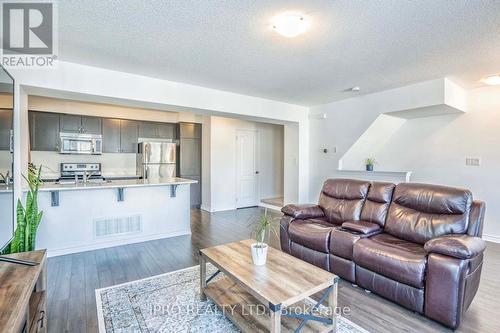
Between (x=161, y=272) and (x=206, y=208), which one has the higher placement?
(x=206, y=208)

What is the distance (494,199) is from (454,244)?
3.08m

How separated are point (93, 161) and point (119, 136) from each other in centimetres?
81

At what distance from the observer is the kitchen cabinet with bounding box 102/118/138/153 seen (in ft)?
19.6

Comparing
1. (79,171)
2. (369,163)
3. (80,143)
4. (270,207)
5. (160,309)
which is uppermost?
(80,143)

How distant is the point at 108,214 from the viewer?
3906 mm

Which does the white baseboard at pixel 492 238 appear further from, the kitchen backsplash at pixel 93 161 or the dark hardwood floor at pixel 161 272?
the kitchen backsplash at pixel 93 161

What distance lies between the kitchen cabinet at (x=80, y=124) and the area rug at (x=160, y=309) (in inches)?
169

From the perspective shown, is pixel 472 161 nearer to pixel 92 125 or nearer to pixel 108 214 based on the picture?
pixel 108 214

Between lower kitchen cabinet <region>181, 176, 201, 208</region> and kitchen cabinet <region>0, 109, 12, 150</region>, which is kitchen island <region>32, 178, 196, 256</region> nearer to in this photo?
kitchen cabinet <region>0, 109, 12, 150</region>

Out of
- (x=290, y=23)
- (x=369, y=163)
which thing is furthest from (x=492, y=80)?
(x=290, y=23)

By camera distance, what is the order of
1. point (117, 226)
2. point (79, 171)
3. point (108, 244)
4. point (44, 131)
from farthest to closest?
point (79, 171) < point (44, 131) < point (117, 226) < point (108, 244)

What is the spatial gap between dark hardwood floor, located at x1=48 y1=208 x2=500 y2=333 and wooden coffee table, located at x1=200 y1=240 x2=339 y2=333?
0.44m

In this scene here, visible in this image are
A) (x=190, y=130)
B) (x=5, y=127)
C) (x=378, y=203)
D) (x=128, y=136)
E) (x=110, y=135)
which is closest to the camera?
(x=5, y=127)

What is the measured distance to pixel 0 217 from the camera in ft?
7.64
